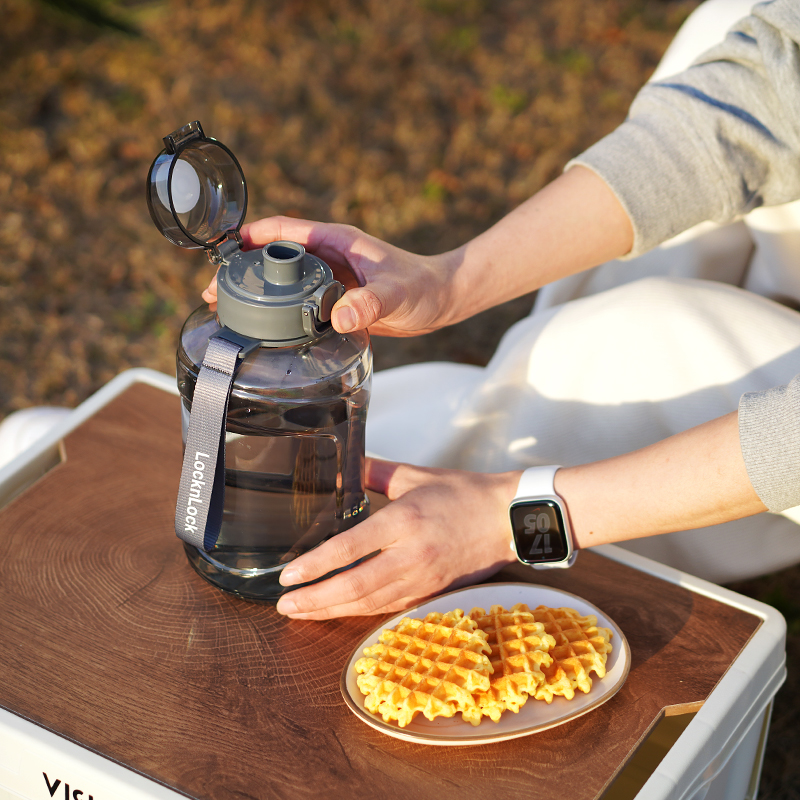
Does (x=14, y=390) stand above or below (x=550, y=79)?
below

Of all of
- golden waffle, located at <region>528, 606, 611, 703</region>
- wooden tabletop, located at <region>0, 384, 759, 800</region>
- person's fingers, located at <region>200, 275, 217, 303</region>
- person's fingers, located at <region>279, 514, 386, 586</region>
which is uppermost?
person's fingers, located at <region>200, 275, 217, 303</region>

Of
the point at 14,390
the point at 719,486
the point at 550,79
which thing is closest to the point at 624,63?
the point at 550,79

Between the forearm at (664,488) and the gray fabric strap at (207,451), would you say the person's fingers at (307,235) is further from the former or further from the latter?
the forearm at (664,488)

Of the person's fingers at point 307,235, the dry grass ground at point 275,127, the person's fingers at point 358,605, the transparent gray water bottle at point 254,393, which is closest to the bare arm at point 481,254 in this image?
the person's fingers at point 307,235

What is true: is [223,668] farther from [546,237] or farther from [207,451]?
[546,237]

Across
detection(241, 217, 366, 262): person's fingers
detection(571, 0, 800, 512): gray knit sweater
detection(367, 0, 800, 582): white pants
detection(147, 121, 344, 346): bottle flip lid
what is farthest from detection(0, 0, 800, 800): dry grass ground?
detection(147, 121, 344, 346): bottle flip lid

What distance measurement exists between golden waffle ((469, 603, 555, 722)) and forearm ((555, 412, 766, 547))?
158mm

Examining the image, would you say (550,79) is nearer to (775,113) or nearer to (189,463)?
(775,113)

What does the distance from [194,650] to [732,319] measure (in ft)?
2.77

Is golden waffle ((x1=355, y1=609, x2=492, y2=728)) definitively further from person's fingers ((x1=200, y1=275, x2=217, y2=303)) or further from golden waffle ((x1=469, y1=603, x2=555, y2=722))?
person's fingers ((x1=200, y1=275, x2=217, y2=303))

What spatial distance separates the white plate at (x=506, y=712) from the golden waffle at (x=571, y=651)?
0.01 m

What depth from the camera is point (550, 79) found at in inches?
132

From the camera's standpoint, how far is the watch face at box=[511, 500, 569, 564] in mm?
1027

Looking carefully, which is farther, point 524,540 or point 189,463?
point 524,540
